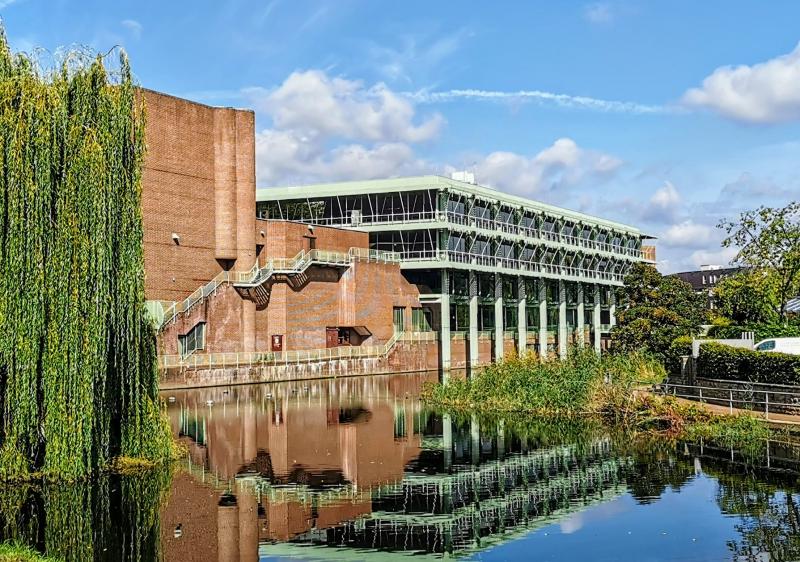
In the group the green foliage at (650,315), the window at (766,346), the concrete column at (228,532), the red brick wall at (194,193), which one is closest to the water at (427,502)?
the concrete column at (228,532)

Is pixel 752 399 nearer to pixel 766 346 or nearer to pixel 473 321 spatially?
pixel 766 346

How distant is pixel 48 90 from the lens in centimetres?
2022

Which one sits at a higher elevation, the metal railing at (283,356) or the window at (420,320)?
the window at (420,320)

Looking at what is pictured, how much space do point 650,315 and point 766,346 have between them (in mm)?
20439

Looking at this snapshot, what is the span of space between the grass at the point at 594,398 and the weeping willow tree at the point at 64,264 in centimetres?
1766

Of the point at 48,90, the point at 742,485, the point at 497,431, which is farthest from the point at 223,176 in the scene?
the point at 742,485

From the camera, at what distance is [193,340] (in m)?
53.8

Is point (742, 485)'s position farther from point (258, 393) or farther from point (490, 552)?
point (258, 393)

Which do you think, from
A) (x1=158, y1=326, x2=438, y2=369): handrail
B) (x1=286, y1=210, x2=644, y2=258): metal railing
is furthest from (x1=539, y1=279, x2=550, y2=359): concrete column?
(x1=158, y1=326, x2=438, y2=369): handrail

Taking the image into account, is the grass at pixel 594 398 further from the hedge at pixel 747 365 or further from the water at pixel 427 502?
the hedge at pixel 747 365

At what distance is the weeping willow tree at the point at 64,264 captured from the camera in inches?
761

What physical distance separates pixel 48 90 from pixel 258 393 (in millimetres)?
29021

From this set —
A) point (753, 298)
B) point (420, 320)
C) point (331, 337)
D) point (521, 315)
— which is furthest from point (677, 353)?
point (521, 315)

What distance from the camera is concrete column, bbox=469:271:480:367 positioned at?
7506 cm
